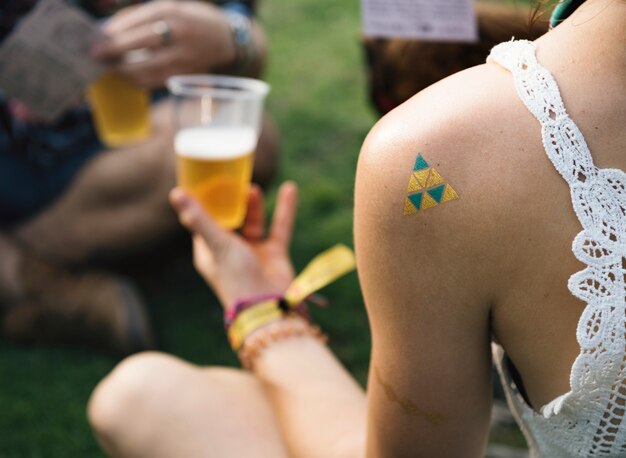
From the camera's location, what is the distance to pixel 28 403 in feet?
6.67

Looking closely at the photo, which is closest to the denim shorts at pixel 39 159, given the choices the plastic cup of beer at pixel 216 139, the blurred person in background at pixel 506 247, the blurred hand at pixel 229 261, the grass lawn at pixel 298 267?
the grass lawn at pixel 298 267

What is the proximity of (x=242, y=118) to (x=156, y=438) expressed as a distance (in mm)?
768

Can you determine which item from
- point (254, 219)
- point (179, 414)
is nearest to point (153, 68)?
point (254, 219)

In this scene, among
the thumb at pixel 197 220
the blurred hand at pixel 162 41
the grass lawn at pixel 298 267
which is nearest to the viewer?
the thumb at pixel 197 220

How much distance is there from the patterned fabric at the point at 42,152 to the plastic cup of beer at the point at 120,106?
15.9 inches

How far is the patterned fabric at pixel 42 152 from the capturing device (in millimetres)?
2279

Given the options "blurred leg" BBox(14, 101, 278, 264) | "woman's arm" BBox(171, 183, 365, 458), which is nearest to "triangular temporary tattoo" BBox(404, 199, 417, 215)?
"woman's arm" BBox(171, 183, 365, 458)

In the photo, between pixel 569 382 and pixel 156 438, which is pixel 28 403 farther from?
pixel 569 382

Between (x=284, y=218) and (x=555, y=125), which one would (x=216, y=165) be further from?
(x=555, y=125)

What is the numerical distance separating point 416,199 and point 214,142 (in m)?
1.01

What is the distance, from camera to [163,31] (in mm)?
1877

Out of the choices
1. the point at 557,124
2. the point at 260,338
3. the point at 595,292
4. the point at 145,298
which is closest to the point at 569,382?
the point at 595,292

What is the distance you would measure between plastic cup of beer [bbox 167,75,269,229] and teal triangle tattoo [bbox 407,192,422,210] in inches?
37.3

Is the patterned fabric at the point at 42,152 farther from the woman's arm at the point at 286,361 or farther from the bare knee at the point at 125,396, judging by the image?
the bare knee at the point at 125,396
